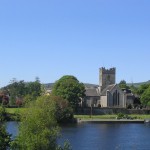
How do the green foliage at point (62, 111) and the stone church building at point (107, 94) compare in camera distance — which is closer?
the green foliage at point (62, 111)

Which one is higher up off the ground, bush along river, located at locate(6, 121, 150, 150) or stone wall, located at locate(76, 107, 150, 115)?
stone wall, located at locate(76, 107, 150, 115)

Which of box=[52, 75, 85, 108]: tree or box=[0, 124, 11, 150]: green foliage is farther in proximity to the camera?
box=[52, 75, 85, 108]: tree

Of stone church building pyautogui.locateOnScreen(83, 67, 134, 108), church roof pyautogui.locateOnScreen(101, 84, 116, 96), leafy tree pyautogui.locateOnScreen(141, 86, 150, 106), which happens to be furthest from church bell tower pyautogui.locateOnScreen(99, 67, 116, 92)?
leafy tree pyautogui.locateOnScreen(141, 86, 150, 106)

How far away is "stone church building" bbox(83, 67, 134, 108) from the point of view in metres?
152

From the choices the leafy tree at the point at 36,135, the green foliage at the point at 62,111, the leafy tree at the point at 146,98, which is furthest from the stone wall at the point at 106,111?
the leafy tree at the point at 36,135

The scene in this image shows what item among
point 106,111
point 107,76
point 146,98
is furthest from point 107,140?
point 107,76

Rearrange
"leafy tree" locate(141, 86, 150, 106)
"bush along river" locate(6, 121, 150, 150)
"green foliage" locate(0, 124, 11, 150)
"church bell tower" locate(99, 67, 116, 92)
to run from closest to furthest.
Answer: "green foliage" locate(0, 124, 11, 150), "bush along river" locate(6, 121, 150, 150), "leafy tree" locate(141, 86, 150, 106), "church bell tower" locate(99, 67, 116, 92)

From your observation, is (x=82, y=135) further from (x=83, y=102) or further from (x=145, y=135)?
(x=83, y=102)

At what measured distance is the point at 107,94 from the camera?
15112 centimetres

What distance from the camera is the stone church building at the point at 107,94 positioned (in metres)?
152

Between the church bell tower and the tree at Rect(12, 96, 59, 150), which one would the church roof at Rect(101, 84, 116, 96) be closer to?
the church bell tower

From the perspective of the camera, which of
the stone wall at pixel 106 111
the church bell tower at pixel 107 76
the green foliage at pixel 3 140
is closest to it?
the green foliage at pixel 3 140

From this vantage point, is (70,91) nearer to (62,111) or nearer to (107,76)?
(62,111)

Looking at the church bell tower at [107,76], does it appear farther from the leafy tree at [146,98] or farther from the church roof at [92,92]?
the leafy tree at [146,98]
